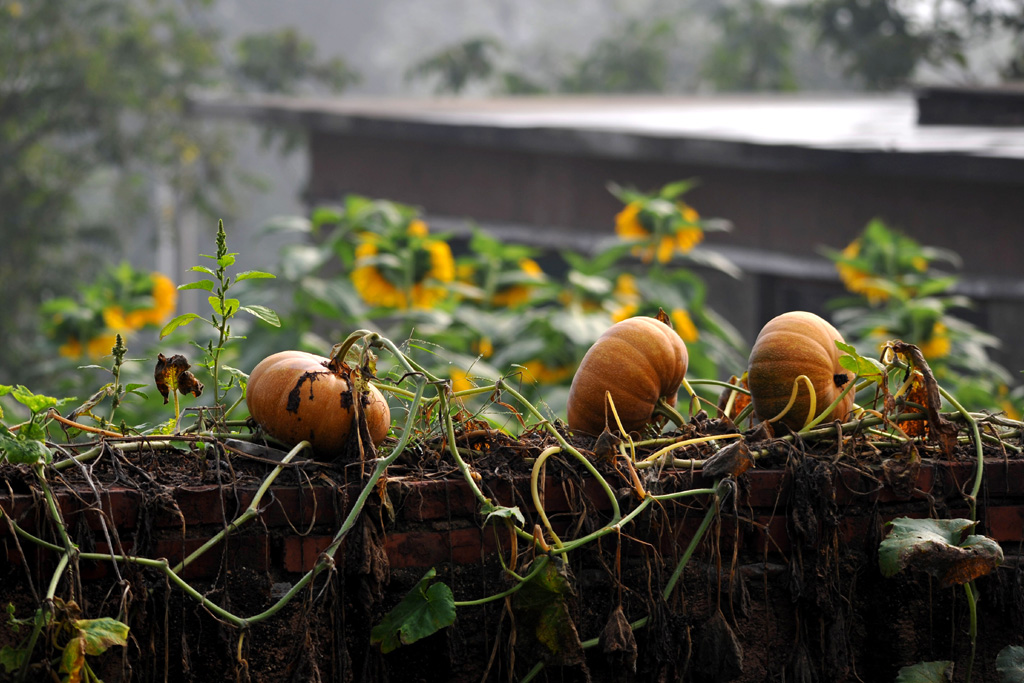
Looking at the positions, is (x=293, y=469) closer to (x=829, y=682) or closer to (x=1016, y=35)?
(x=829, y=682)

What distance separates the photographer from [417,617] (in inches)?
50.8

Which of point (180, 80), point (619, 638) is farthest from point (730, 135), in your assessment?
point (180, 80)

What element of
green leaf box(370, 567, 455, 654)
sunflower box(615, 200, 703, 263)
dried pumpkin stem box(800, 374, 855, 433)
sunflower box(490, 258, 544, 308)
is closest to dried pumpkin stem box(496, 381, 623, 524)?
green leaf box(370, 567, 455, 654)

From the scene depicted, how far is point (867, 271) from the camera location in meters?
4.32

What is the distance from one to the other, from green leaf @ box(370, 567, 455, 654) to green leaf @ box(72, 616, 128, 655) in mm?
304

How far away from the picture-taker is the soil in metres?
1.29

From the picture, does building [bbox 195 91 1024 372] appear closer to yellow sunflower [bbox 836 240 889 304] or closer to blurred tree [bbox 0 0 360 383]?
yellow sunflower [bbox 836 240 889 304]

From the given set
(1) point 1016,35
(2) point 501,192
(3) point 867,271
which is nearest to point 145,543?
(3) point 867,271

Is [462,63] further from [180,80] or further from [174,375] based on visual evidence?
[174,375]

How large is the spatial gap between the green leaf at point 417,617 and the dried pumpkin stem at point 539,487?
148 mm

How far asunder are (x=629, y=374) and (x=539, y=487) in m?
0.25

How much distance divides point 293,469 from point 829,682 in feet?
2.63

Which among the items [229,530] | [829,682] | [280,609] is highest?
[229,530]

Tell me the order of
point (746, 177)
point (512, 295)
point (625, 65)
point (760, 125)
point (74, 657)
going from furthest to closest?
→ point (625, 65) < point (760, 125) < point (746, 177) < point (512, 295) < point (74, 657)
